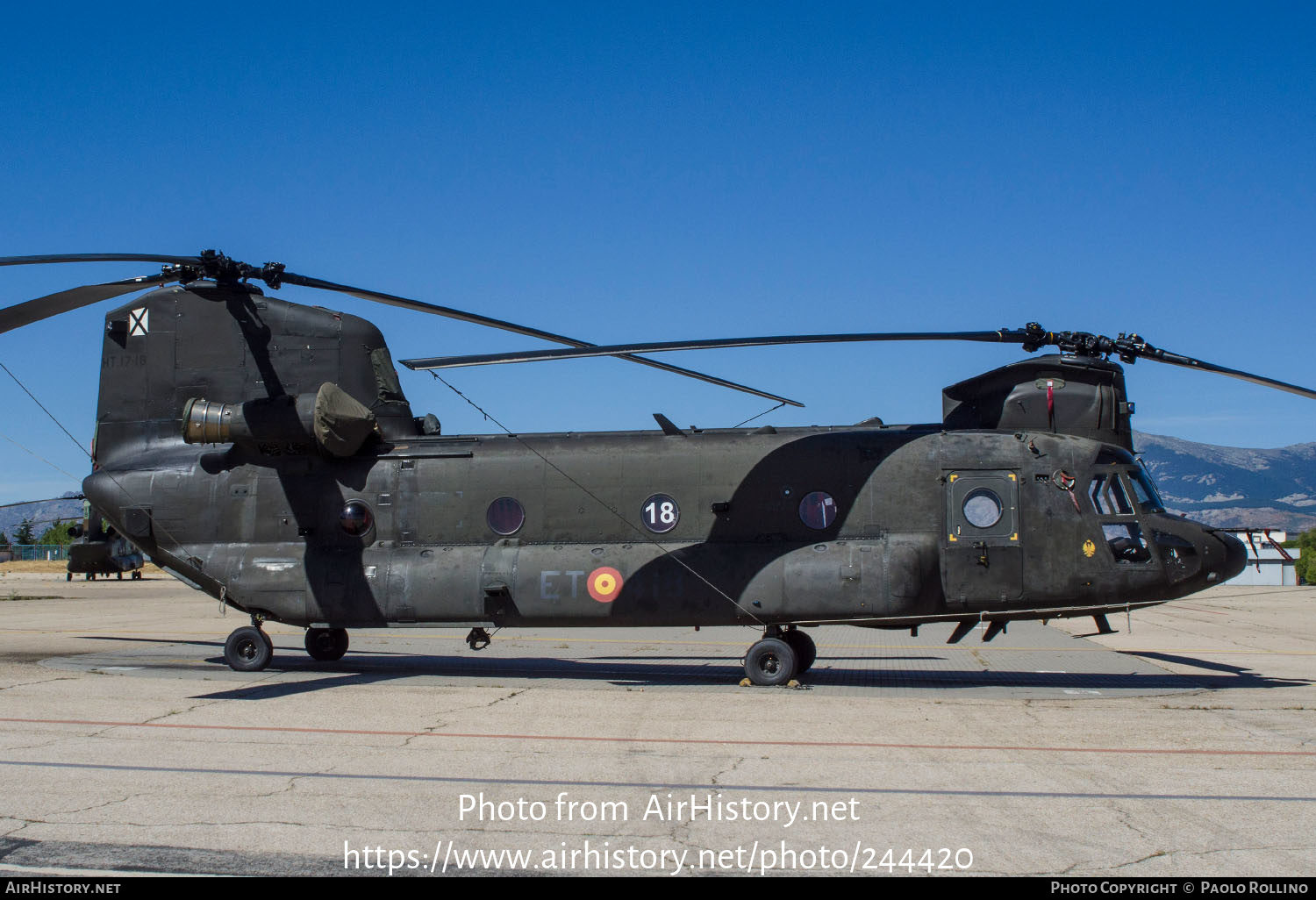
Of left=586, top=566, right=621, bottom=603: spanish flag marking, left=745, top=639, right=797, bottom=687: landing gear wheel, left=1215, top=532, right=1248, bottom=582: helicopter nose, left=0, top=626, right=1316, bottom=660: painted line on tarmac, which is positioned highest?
left=1215, top=532, right=1248, bottom=582: helicopter nose

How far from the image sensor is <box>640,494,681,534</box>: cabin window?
14.2 meters

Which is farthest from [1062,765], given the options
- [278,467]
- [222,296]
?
[222,296]

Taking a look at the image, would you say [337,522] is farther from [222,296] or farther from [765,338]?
[765,338]

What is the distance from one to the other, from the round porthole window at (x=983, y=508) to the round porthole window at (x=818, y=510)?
1.79 meters

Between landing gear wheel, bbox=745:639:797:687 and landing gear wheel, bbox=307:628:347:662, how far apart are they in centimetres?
704

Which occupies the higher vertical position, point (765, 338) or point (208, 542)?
point (765, 338)

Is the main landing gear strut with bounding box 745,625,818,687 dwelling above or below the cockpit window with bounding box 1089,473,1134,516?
below

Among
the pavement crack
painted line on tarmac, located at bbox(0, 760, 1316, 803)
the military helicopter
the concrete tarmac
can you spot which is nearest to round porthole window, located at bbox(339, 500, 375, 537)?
the concrete tarmac

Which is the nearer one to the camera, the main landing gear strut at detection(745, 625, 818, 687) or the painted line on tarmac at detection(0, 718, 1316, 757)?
the painted line on tarmac at detection(0, 718, 1316, 757)

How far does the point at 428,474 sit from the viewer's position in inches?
592

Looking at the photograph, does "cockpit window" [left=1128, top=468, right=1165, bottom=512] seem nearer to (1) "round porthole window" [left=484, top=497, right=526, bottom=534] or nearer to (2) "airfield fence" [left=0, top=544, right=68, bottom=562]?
(1) "round porthole window" [left=484, top=497, right=526, bottom=534]

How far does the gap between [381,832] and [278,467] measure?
9667 millimetres

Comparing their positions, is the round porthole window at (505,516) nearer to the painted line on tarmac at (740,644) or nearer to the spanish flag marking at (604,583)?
the spanish flag marking at (604,583)
